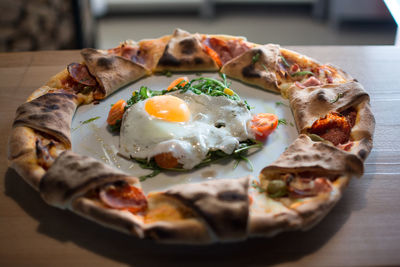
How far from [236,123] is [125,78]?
142 cm


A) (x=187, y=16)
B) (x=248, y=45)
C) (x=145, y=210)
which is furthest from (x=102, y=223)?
(x=187, y=16)

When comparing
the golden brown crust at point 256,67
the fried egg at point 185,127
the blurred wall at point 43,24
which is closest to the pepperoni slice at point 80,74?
the fried egg at point 185,127

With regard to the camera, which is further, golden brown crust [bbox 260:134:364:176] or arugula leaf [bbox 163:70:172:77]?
arugula leaf [bbox 163:70:172:77]

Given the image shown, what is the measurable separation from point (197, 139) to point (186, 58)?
1.53 m

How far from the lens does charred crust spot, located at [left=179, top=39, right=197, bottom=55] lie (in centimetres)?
519

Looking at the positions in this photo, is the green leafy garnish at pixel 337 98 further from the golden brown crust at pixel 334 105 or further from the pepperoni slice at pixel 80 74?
the pepperoni slice at pixel 80 74

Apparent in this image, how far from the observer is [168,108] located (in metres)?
4.16

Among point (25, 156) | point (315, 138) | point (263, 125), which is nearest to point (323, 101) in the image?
point (315, 138)

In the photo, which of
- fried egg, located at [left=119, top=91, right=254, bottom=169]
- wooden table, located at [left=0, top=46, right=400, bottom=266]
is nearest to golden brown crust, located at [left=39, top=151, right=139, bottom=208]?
wooden table, located at [left=0, top=46, right=400, bottom=266]

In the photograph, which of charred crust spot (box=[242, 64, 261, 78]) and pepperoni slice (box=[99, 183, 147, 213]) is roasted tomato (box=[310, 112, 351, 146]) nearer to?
charred crust spot (box=[242, 64, 261, 78])

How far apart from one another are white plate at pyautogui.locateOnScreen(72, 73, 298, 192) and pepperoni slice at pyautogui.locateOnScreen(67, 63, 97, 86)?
0.87 feet

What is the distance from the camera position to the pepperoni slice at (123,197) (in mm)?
3278

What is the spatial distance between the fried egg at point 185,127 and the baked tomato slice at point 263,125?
55 millimetres

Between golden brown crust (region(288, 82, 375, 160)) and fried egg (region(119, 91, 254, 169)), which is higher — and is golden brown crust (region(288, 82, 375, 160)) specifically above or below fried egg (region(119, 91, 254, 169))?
above
